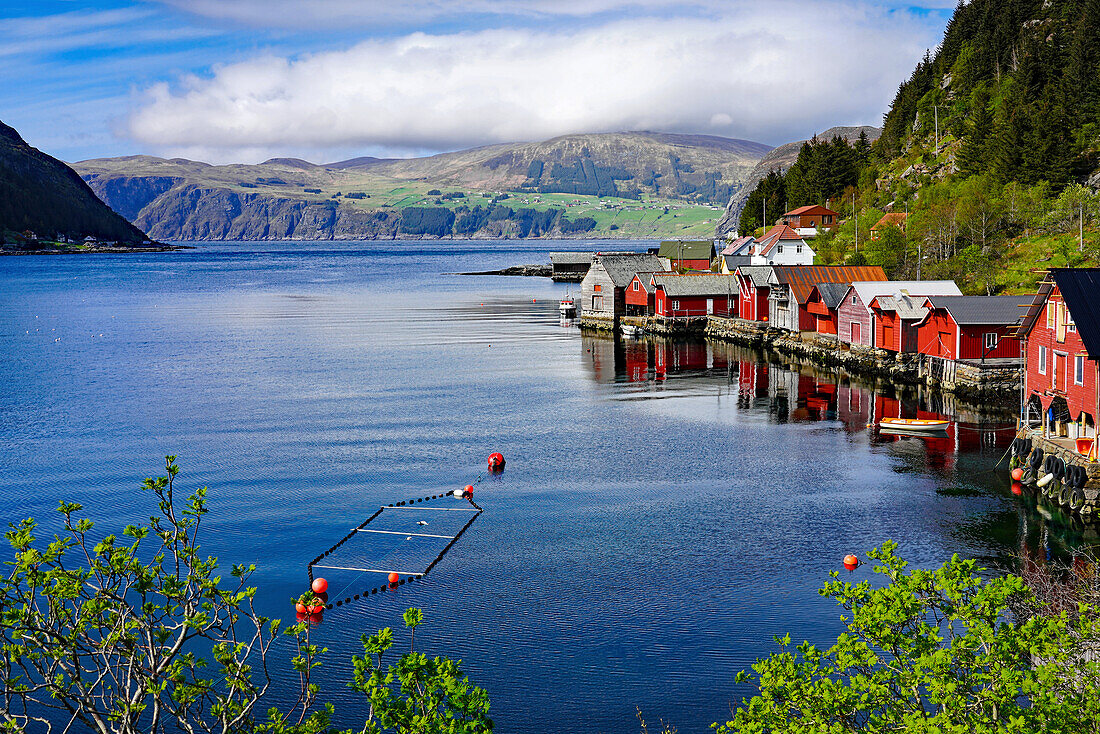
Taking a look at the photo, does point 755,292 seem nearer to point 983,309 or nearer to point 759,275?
point 759,275

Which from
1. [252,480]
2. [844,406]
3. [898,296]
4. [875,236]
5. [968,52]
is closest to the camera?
[252,480]

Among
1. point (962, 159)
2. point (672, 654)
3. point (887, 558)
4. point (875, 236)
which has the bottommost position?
point (672, 654)

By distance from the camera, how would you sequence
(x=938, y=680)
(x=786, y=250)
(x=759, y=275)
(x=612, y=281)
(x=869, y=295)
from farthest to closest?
1. (x=786, y=250)
2. (x=612, y=281)
3. (x=759, y=275)
4. (x=869, y=295)
5. (x=938, y=680)

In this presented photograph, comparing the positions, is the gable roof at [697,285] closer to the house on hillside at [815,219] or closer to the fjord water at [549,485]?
the fjord water at [549,485]

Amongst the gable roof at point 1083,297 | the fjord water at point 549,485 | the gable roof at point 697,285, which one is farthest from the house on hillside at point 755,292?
the gable roof at point 1083,297

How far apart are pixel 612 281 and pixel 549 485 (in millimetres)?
68314

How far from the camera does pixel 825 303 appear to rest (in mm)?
79750

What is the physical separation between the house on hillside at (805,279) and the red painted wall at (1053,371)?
4150 centimetres

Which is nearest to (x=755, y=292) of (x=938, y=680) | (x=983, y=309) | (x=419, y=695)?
(x=983, y=309)

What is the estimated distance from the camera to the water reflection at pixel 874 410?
33156 mm

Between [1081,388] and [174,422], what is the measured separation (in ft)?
154

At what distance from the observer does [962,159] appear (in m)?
117

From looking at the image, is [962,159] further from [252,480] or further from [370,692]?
[370,692]

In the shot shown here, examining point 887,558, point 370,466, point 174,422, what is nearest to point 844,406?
point 370,466
